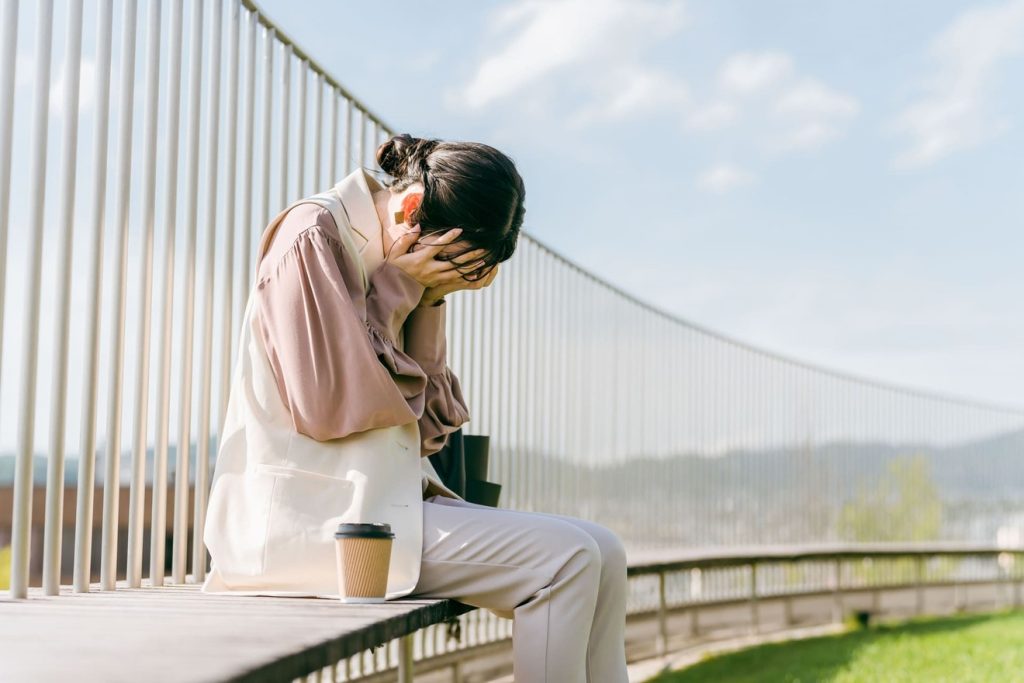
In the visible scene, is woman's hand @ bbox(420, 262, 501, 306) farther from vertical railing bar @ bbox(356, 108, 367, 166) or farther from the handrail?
the handrail

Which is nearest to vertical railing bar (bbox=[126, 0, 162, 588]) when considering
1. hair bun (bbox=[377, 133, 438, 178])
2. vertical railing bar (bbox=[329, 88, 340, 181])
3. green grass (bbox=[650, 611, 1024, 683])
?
hair bun (bbox=[377, 133, 438, 178])

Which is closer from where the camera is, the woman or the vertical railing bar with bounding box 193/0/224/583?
the woman

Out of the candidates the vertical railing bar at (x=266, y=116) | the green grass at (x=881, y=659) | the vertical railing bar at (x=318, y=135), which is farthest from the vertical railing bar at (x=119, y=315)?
the green grass at (x=881, y=659)

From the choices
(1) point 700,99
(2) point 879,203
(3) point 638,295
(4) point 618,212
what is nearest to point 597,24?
(1) point 700,99

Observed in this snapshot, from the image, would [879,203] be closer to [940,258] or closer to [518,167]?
[940,258]

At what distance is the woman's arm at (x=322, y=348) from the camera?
2158mm

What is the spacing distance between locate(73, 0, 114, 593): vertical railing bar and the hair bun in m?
0.58

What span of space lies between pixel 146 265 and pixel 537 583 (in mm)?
1073

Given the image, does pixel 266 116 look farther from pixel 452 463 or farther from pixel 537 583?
pixel 537 583

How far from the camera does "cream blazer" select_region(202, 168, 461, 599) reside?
2.19 meters

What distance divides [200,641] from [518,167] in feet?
4.39

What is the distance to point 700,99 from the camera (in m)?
28.8

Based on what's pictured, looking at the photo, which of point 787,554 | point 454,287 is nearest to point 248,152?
point 454,287

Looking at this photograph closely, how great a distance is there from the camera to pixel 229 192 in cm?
299
